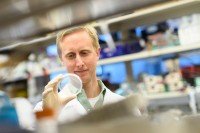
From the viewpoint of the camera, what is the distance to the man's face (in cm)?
39

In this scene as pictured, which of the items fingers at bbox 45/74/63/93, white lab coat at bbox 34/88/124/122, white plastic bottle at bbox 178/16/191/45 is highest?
white plastic bottle at bbox 178/16/191/45

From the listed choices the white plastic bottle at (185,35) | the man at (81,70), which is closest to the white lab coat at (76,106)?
the man at (81,70)

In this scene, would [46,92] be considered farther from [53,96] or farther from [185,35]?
[185,35]

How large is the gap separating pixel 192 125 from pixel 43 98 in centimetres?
20

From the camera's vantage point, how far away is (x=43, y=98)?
34 centimetres

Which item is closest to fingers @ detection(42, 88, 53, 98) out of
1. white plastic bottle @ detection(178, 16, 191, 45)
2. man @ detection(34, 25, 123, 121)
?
man @ detection(34, 25, 123, 121)

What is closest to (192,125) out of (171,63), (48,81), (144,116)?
(144,116)

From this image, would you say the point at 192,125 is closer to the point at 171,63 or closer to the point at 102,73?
the point at 102,73

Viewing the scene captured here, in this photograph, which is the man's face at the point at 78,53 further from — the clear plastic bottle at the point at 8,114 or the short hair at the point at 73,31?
the clear plastic bottle at the point at 8,114

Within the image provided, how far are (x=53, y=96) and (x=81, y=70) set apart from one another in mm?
74

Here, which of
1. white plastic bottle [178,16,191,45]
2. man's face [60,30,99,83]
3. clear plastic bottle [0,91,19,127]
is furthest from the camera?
white plastic bottle [178,16,191,45]

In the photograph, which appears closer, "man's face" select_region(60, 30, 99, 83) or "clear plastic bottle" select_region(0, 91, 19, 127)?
"clear plastic bottle" select_region(0, 91, 19, 127)

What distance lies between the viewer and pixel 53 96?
1.15 feet

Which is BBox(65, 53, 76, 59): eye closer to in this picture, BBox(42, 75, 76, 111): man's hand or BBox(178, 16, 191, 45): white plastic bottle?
BBox(42, 75, 76, 111): man's hand
